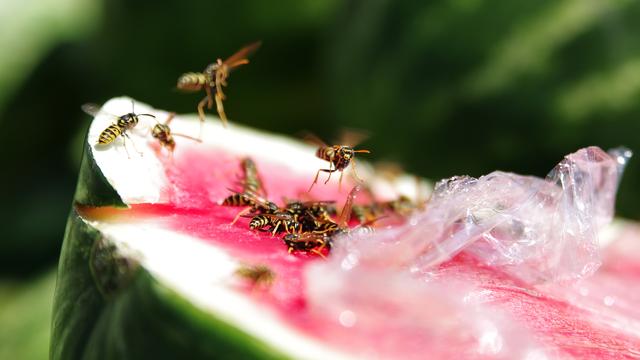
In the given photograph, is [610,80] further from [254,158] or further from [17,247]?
[17,247]

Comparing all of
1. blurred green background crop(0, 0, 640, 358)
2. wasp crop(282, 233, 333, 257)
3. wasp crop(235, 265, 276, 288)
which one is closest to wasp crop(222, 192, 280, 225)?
wasp crop(282, 233, 333, 257)

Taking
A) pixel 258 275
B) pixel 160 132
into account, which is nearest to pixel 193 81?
pixel 160 132

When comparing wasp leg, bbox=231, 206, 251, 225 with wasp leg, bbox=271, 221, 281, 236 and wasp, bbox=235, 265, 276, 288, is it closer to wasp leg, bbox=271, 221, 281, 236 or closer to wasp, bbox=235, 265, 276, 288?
wasp leg, bbox=271, 221, 281, 236

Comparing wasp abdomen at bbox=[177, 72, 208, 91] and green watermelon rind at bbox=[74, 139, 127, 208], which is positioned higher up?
wasp abdomen at bbox=[177, 72, 208, 91]

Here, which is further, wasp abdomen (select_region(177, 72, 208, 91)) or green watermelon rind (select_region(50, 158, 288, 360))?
wasp abdomen (select_region(177, 72, 208, 91))

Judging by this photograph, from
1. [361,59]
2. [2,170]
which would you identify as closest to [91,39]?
[2,170]

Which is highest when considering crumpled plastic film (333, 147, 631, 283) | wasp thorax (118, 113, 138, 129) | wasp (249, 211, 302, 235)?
crumpled plastic film (333, 147, 631, 283)

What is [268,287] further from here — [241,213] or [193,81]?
[193,81]
